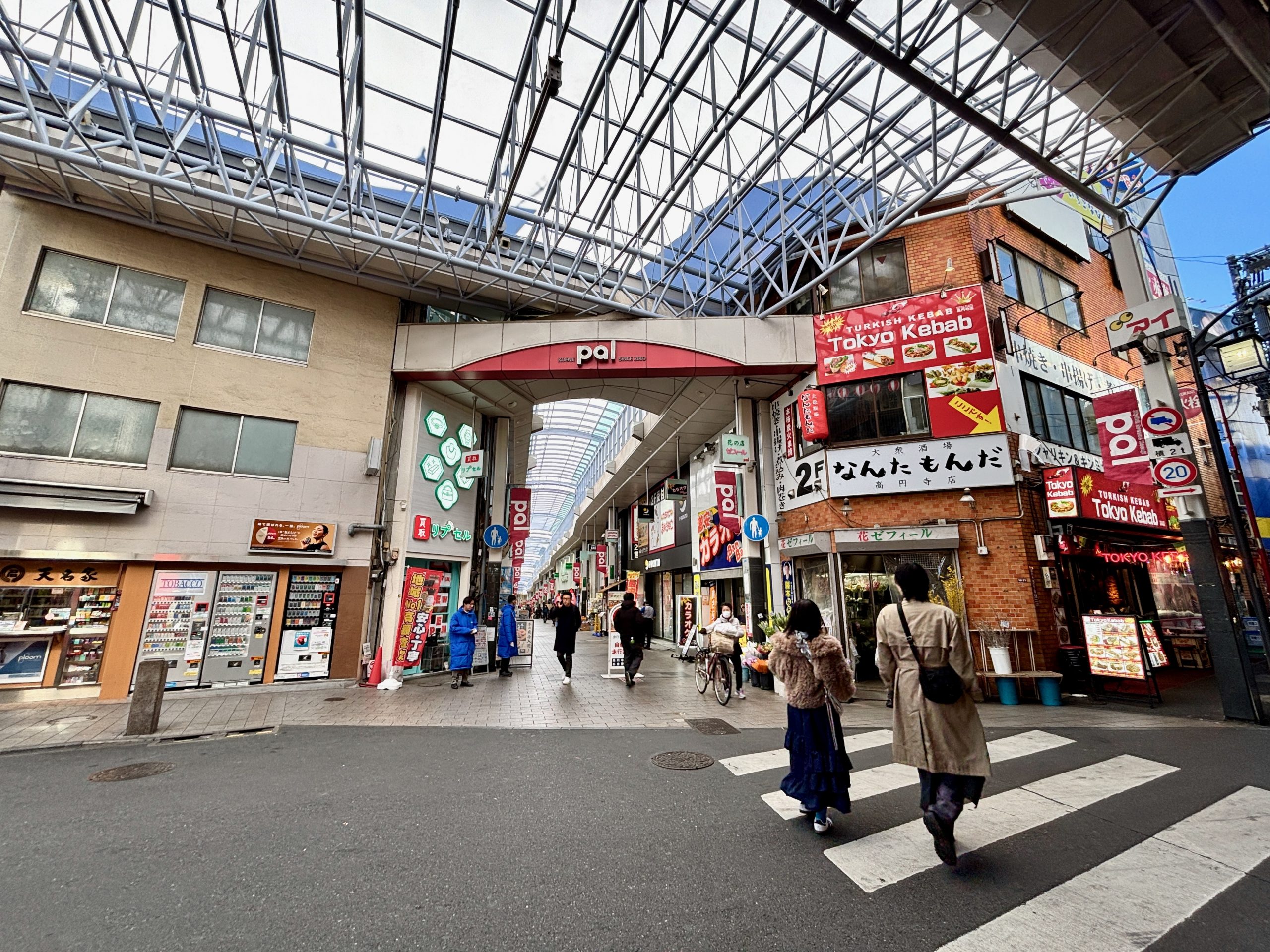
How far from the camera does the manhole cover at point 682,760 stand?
19.1 ft

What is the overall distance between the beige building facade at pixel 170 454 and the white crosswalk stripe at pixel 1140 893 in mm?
12012

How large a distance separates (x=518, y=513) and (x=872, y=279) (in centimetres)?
1197

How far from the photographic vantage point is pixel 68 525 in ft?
31.7

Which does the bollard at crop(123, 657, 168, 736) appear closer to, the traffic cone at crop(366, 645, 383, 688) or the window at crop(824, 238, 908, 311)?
the traffic cone at crop(366, 645, 383, 688)

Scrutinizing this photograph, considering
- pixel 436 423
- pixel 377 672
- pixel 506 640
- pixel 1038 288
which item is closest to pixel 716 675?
pixel 506 640

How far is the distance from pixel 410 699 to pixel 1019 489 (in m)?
12.6

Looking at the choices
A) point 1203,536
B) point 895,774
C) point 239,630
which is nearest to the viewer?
point 895,774

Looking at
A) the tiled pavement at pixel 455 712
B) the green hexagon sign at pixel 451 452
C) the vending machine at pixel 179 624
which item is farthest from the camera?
the green hexagon sign at pixel 451 452

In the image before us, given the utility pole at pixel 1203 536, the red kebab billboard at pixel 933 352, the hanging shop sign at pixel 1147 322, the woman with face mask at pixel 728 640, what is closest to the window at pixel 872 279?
the red kebab billboard at pixel 933 352

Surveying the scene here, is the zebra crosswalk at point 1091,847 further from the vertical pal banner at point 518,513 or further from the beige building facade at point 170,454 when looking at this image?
the vertical pal banner at point 518,513

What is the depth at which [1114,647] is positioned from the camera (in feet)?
30.7

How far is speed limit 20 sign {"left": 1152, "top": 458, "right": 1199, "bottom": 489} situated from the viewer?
26.5 ft

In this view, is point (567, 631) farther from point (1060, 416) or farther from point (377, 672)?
point (1060, 416)

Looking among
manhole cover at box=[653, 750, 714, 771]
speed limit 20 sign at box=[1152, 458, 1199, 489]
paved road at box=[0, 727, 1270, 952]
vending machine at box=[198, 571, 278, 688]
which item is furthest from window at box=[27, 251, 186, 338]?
speed limit 20 sign at box=[1152, 458, 1199, 489]
